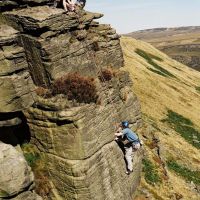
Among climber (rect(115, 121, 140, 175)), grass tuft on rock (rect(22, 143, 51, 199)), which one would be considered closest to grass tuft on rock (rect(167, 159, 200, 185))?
climber (rect(115, 121, 140, 175))

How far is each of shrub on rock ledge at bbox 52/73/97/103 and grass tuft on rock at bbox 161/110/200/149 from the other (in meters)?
28.1

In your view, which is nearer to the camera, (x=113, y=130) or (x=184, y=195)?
(x=113, y=130)

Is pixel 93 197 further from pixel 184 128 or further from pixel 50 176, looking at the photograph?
pixel 184 128

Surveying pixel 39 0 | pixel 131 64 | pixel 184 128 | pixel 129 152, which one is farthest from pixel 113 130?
pixel 131 64

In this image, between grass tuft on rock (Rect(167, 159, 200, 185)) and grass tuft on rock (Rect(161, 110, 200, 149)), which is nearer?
grass tuft on rock (Rect(167, 159, 200, 185))

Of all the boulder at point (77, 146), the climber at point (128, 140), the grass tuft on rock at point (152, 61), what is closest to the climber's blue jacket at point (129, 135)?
the climber at point (128, 140)

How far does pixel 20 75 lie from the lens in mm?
25422

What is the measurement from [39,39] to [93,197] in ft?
35.4

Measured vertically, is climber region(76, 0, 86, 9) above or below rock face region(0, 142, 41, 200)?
above

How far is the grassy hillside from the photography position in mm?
35219

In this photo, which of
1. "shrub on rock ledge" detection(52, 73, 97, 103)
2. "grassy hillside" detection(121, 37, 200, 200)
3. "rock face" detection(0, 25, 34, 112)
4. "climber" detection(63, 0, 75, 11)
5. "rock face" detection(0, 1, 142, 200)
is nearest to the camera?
"rock face" detection(0, 25, 34, 112)

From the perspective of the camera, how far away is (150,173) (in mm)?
34938

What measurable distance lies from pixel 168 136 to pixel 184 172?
835 centimetres

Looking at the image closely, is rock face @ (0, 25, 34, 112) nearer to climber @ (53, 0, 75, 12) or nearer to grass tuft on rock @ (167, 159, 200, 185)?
climber @ (53, 0, 75, 12)
